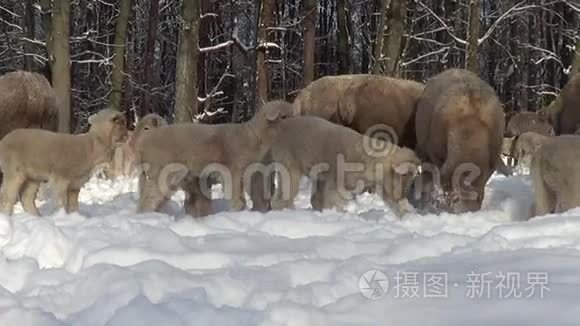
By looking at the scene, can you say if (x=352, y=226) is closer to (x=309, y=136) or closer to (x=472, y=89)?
(x=309, y=136)

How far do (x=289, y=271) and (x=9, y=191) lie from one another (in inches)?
188

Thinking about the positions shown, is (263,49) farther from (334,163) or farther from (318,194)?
(334,163)

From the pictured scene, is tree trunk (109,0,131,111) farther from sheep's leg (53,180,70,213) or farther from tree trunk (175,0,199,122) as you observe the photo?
sheep's leg (53,180,70,213)

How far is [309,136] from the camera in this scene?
8172mm

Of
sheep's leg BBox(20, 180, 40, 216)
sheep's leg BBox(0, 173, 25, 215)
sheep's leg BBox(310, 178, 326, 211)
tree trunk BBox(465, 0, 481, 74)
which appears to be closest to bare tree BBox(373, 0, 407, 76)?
tree trunk BBox(465, 0, 481, 74)

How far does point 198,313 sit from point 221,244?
6.10 feet

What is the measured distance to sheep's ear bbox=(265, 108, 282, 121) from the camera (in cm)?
824

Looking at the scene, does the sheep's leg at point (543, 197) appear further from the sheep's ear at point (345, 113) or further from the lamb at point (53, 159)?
the lamb at point (53, 159)

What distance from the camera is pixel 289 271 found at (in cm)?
462

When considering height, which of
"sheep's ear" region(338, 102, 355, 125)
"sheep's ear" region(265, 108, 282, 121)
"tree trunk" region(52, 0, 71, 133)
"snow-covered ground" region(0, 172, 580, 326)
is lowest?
"snow-covered ground" region(0, 172, 580, 326)

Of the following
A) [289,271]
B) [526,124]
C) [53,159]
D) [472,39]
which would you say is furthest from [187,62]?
[289,271]

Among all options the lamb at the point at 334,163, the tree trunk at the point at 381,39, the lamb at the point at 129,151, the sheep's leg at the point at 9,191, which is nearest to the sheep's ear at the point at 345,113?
the lamb at the point at 334,163

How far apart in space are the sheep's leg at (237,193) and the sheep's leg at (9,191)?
244cm

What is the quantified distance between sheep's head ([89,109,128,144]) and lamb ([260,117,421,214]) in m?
1.85
